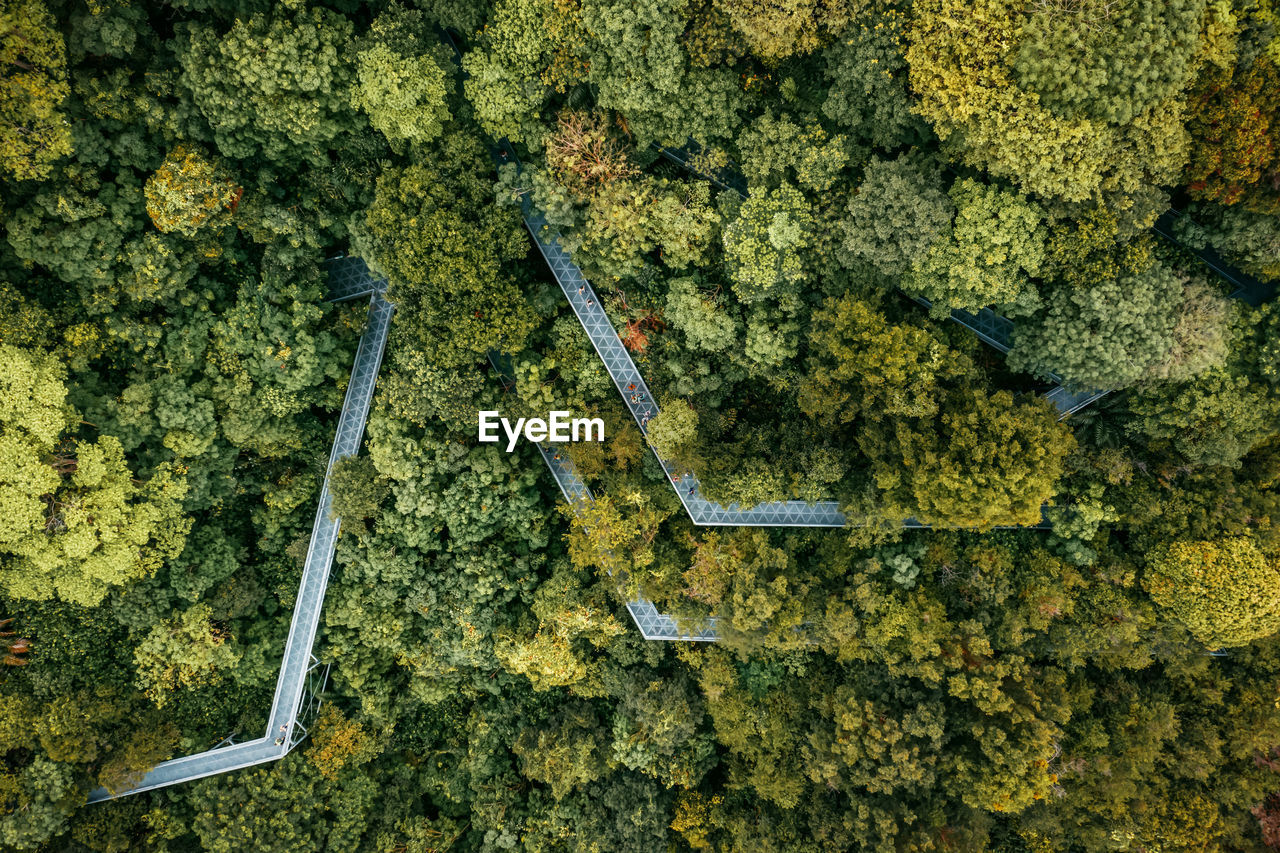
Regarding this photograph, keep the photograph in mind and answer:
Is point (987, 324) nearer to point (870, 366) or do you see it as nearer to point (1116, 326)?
point (1116, 326)

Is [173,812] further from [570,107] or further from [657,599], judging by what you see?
[570,107]

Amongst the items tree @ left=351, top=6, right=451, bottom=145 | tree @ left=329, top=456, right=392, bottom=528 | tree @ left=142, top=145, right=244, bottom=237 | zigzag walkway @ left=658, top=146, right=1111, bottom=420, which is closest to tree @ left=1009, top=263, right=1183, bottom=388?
zigzag walkway @ left=658, top=146, right=1111, bottom=420

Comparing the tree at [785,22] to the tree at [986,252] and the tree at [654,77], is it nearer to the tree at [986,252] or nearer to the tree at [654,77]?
the tree at [654,77]

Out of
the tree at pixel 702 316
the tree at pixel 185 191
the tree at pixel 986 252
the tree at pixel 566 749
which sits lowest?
the tree at pixel 566 749

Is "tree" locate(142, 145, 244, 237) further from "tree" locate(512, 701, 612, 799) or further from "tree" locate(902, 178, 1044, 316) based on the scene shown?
"tree" locate(512, 701, 612, 799)

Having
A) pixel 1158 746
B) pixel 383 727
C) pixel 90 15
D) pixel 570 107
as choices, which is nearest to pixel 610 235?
pixel 570 107

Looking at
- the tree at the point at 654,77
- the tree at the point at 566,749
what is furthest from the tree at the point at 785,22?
the tree at the point at 566,749
